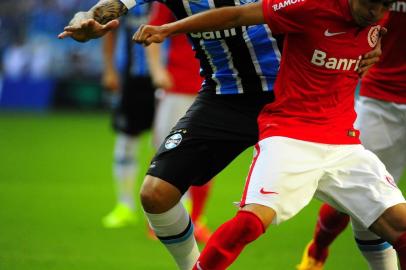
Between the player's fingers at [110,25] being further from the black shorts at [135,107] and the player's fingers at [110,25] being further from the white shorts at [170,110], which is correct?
the black shorts at [135,107]

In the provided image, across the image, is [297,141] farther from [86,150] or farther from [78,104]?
[78,104]

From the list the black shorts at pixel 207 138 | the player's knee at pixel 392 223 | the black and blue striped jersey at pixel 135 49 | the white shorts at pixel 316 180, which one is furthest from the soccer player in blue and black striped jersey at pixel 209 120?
the black and blue striped jersey at pixel 135 49

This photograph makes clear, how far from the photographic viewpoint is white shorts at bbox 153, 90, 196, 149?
7.92 m

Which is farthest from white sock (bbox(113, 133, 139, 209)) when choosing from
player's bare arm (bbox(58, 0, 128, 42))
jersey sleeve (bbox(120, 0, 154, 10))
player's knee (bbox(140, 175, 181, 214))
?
player's bare arm (bbox(58, 0, 128, 42))

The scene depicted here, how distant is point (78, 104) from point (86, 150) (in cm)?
707

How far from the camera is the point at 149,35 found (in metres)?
4.41

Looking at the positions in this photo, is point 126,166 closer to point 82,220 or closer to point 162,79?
point 82,220

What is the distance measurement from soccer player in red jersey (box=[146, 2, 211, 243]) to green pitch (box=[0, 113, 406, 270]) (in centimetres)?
55

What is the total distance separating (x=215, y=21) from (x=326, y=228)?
199cm

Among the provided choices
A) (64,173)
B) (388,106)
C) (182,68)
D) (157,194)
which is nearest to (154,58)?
(182,68)

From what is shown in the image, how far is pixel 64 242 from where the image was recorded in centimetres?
723

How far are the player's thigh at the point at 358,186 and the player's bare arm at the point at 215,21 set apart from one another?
0.84 meters

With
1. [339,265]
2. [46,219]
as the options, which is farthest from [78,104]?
[339,265]

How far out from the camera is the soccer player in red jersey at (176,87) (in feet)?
24.9
